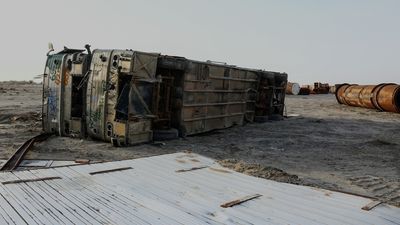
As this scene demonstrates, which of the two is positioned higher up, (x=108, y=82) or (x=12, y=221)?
(x=108, y=82)

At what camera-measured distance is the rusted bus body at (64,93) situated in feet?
39.9

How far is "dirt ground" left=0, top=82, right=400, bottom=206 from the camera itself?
7.92 metres

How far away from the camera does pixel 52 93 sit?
501 inches

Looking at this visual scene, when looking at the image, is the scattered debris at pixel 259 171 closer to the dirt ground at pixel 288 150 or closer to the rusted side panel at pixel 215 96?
the dirt ground at pixel 288 150

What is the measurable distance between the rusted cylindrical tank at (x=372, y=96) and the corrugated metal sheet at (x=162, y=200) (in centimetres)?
1912

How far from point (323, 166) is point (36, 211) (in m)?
7.07

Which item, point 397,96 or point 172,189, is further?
point 397,96

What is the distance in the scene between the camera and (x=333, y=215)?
4.48 m

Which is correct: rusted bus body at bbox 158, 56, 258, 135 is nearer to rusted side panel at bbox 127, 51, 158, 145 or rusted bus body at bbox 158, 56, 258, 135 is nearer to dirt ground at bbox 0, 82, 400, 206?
dirt ground at bbox 0, 82, 400, 206

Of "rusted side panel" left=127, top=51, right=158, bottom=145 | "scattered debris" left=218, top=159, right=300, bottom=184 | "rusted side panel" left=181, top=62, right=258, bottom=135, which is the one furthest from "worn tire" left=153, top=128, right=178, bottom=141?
"scattered debris" left=218, top=159, right=300, bottom=184

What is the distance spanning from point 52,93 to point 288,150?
7125 mm

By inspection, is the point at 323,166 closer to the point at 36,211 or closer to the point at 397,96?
the point at 36,211

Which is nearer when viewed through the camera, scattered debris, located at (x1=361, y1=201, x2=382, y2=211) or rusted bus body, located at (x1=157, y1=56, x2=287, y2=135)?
scattered debris, located at (x1=361, y1=201, x2=382, y2=211)

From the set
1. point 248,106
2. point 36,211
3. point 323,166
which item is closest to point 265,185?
point 36,211
